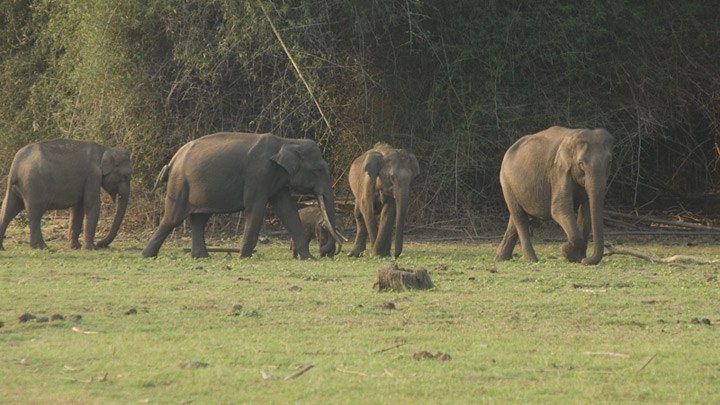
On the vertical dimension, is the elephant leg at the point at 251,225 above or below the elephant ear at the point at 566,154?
below

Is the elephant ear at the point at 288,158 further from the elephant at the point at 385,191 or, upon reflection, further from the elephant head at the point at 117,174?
the elephant head at the point at 117,174

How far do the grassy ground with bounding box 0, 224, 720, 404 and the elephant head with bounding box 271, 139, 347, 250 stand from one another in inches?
80.7

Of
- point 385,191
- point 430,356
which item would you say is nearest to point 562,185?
point 385,191

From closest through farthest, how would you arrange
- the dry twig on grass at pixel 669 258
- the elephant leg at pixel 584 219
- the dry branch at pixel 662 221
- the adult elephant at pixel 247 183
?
the dry twig on grass at pixel 669 258, the elephant leg at pixel 584 219, the adult elephant at pixel 247 183, the dry branch at pixel 662 221

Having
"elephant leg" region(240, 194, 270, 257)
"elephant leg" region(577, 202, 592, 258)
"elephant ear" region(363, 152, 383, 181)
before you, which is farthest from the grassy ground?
"elephant ear" region(363, 152, 383, 181)

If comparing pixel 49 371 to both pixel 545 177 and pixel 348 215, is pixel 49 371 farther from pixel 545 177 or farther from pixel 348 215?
pixel 348 215

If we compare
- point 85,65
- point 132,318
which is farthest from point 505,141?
point 132,318

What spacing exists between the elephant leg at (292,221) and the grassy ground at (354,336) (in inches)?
66.0

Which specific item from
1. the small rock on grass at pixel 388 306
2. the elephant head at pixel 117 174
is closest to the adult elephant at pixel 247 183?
the elephant head at pixel 117 174

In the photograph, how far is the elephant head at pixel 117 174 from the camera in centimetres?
1698

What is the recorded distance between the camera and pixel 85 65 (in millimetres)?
18188

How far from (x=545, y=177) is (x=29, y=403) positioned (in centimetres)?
905

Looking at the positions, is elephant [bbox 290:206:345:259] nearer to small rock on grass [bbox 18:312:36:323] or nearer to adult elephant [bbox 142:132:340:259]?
adult elephant [bbox 142:132:340:259]

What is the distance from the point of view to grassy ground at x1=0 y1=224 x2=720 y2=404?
616 cm
